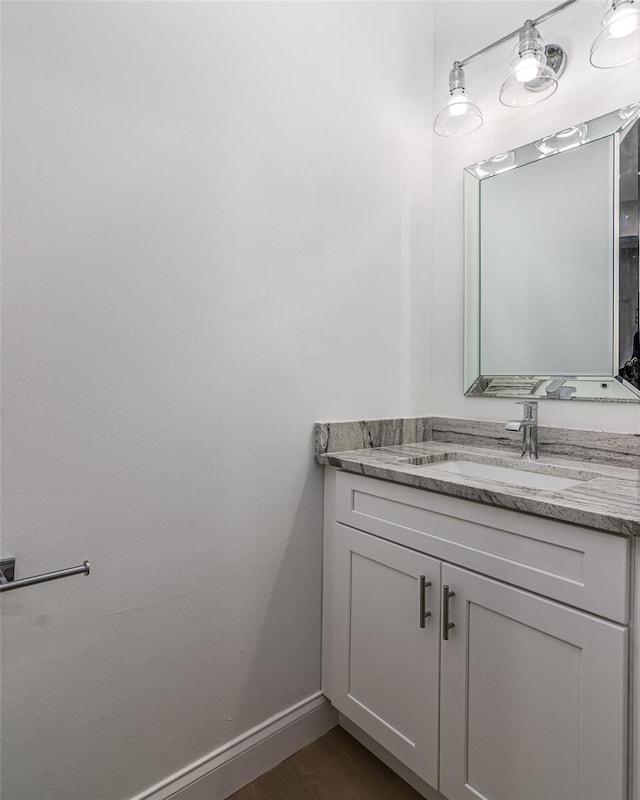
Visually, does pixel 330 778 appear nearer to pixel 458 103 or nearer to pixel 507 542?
pixel 507 542

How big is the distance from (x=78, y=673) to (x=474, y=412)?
1385 mm

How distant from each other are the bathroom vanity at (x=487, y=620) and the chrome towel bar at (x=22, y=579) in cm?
71

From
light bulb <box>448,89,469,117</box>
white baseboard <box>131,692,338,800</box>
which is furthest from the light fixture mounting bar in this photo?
white baseboard <box>131,692,338,800</box>

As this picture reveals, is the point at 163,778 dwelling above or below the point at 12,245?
below

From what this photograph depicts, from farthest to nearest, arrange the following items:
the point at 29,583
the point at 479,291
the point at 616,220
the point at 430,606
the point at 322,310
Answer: the point at 479,291 < the point at 322,310 < the point at 616,220 < the point at 430,606 < the point at 29,583

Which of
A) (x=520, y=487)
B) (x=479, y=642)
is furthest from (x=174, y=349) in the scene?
(x=479, y=642)

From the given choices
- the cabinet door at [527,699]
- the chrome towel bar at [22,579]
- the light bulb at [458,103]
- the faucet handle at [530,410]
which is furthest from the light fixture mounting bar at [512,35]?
the chrome towel bar at [22,579]

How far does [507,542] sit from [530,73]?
1.28 m

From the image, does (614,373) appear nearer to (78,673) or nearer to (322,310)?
(322,310)

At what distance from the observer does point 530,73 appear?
1294 millimetres

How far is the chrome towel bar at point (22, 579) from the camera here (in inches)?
33.7

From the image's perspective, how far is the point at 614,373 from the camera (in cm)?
130

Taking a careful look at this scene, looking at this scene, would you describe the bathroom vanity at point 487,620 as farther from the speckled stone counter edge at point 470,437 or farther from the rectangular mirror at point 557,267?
the rectangular mirror at point 557,267

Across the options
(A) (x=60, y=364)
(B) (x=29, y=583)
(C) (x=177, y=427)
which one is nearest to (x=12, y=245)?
(A) (x=60, y=364)
